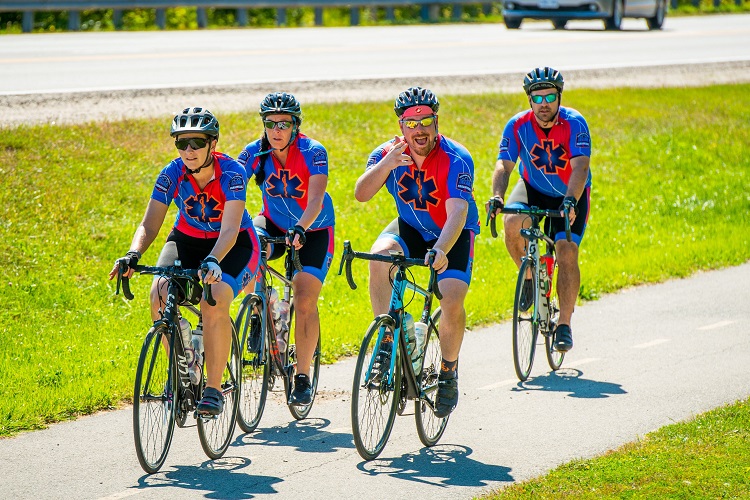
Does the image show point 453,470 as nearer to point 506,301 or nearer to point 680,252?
point 506,301

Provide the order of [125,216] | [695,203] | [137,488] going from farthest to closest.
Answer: [695,203]
[125,216]
[137,488]

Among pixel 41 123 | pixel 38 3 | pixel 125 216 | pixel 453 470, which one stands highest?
pixel 38 3

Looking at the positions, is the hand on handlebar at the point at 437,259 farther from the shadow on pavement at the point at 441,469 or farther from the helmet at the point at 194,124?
the helmet at the point at 194,124

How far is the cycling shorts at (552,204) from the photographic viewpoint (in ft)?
31.9

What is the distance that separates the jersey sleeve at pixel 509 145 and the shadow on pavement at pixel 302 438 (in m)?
3.02

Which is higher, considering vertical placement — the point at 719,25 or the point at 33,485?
the point at 719,25

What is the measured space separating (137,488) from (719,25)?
31.8 m

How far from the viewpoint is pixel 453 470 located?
22.9 ft

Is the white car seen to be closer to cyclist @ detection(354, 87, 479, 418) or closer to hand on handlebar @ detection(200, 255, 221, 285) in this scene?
cyclist @ detection(354, 87, 479, 418)

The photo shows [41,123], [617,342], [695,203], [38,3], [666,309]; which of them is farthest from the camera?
[38,3]

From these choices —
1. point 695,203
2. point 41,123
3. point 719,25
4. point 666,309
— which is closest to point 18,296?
point 41,123

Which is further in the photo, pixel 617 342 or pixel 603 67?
pixel 603 67

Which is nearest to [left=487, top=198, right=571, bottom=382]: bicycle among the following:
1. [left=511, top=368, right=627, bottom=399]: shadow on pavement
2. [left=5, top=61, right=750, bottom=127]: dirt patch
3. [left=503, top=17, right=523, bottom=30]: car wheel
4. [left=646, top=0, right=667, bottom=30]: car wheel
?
[left=511, top=368, right=627, bottom=399]: shadow on pavement

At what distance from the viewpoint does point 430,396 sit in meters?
7.65
